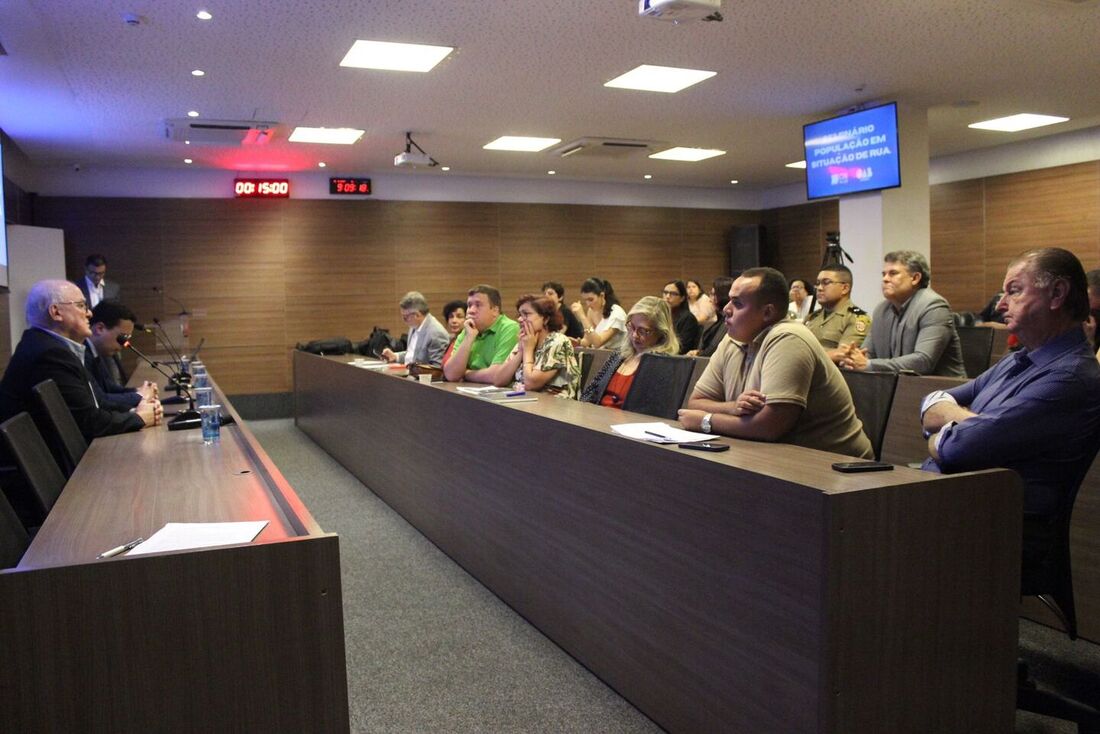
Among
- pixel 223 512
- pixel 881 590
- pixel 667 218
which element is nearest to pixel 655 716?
pixel 881 590

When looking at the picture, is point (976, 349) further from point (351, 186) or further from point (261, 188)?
point (261, 188)

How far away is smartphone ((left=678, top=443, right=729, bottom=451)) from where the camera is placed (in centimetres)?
220

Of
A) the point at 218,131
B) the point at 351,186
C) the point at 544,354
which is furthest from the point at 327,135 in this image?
the point at 544,354

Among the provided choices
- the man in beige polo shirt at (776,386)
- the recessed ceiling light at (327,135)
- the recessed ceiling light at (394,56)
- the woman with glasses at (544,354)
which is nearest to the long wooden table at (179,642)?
the man in beige polo shirt at (776,386)

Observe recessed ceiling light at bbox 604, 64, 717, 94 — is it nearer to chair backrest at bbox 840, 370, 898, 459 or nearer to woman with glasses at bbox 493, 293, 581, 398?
woman with glasses at bbox 493, 293, 581, 398

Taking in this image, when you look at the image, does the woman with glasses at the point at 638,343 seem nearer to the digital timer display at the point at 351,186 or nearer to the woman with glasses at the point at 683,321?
the woman with glasses at the point at 683,321

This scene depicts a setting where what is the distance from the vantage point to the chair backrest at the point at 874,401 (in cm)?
265

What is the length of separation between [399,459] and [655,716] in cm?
285

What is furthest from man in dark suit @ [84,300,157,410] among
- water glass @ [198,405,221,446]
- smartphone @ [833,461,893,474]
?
smartphone @ [833,461,893,474]

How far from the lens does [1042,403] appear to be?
2113 mm

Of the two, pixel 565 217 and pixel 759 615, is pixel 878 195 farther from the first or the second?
pixel 759 615

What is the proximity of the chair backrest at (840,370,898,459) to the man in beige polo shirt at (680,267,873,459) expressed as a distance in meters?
0.07

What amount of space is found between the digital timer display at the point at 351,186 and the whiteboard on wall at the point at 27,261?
9.85 feet

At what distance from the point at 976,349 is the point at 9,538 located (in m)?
4.36
